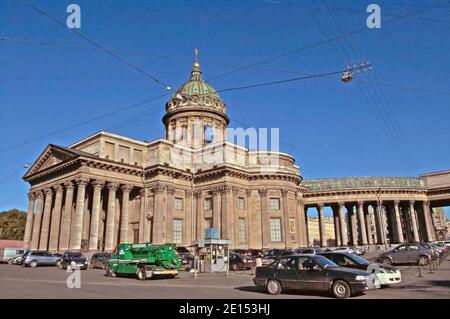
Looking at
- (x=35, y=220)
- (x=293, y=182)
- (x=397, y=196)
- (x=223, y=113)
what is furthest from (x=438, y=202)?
(x=35, y=220)

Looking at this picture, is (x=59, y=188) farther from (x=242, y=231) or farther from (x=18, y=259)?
(x=242, y=231)

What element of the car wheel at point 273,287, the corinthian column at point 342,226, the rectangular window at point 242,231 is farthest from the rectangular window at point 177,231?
the car wheel at point 273,287

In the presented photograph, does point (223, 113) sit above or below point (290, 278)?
above

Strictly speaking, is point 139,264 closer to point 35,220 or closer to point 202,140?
point 35,220

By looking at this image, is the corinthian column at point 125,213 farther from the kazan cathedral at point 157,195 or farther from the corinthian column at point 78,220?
the corinthian column at point 78,220

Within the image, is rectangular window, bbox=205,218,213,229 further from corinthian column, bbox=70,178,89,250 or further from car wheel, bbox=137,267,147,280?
car wheel, bbox=137,267,147,280

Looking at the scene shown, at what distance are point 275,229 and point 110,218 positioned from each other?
21.6m

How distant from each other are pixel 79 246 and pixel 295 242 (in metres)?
27.8

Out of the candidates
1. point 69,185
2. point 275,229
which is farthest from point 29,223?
point 275,229

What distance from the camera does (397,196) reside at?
6556 centimetres

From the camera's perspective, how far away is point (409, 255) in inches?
1034

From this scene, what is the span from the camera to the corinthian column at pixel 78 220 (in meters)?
38.7

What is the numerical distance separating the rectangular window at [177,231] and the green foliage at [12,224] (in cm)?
4947
